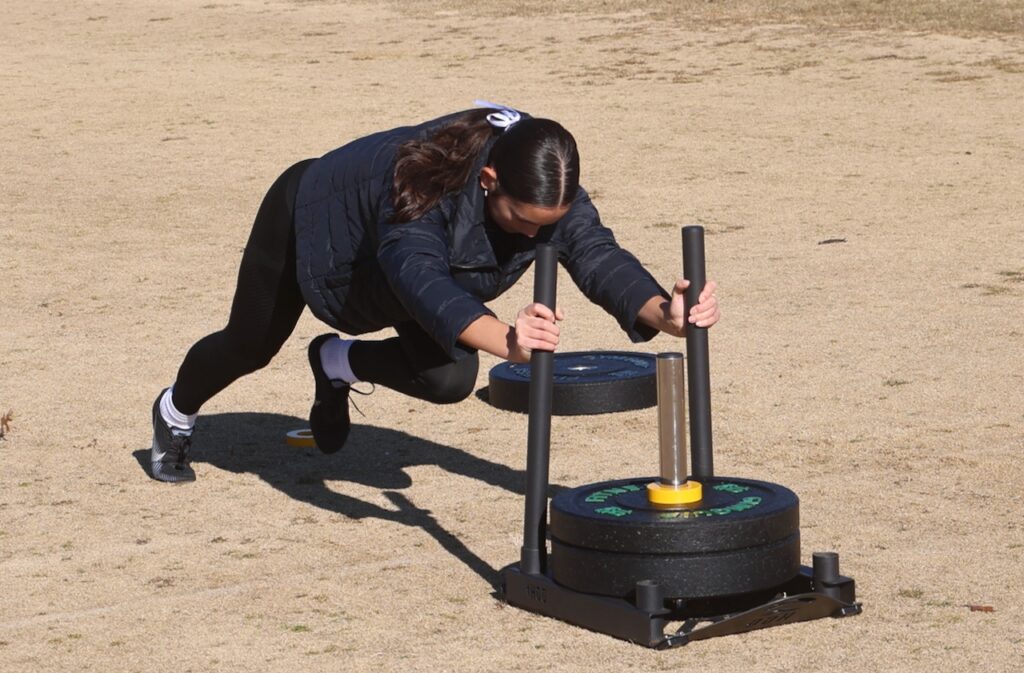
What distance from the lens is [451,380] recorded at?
5656mm

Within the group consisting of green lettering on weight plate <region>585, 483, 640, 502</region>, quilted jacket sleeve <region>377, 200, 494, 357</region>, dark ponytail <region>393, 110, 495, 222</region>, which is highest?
dark ponytail <region>393, 110, 495, 222</region>

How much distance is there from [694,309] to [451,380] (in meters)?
1.17

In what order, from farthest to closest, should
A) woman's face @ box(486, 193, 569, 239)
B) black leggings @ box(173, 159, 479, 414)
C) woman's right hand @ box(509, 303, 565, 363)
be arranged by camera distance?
1. black leggings @ box(173, 159, 479, 414)
2. woman's face @ box(486, 193, 569, 239)
3. woman's right hand @ box(509, 303, 565, 363)

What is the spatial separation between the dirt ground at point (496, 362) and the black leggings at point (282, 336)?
1.46ft

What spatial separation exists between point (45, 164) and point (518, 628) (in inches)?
422

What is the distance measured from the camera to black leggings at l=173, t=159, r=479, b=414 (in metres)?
5.52

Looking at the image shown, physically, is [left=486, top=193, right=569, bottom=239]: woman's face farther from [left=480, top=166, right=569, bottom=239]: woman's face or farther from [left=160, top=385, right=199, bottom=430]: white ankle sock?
[left=160, top=385, right=199, bottom=430]: white ankle sock

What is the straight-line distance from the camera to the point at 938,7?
812 inches

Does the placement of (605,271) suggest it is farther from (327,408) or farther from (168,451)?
(168,451)

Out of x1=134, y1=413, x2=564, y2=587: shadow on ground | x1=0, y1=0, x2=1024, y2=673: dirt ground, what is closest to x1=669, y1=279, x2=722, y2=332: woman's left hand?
x1=0, y1=0, x2=1024, y2=673: dirt ground

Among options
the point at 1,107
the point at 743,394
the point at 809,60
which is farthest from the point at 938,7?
the point at 743,394

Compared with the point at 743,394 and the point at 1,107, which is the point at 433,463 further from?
the point at 1,107

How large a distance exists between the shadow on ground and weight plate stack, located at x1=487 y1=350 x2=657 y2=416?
12.8 inches

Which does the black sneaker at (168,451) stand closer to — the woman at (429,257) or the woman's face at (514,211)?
the woman at (429,257)
